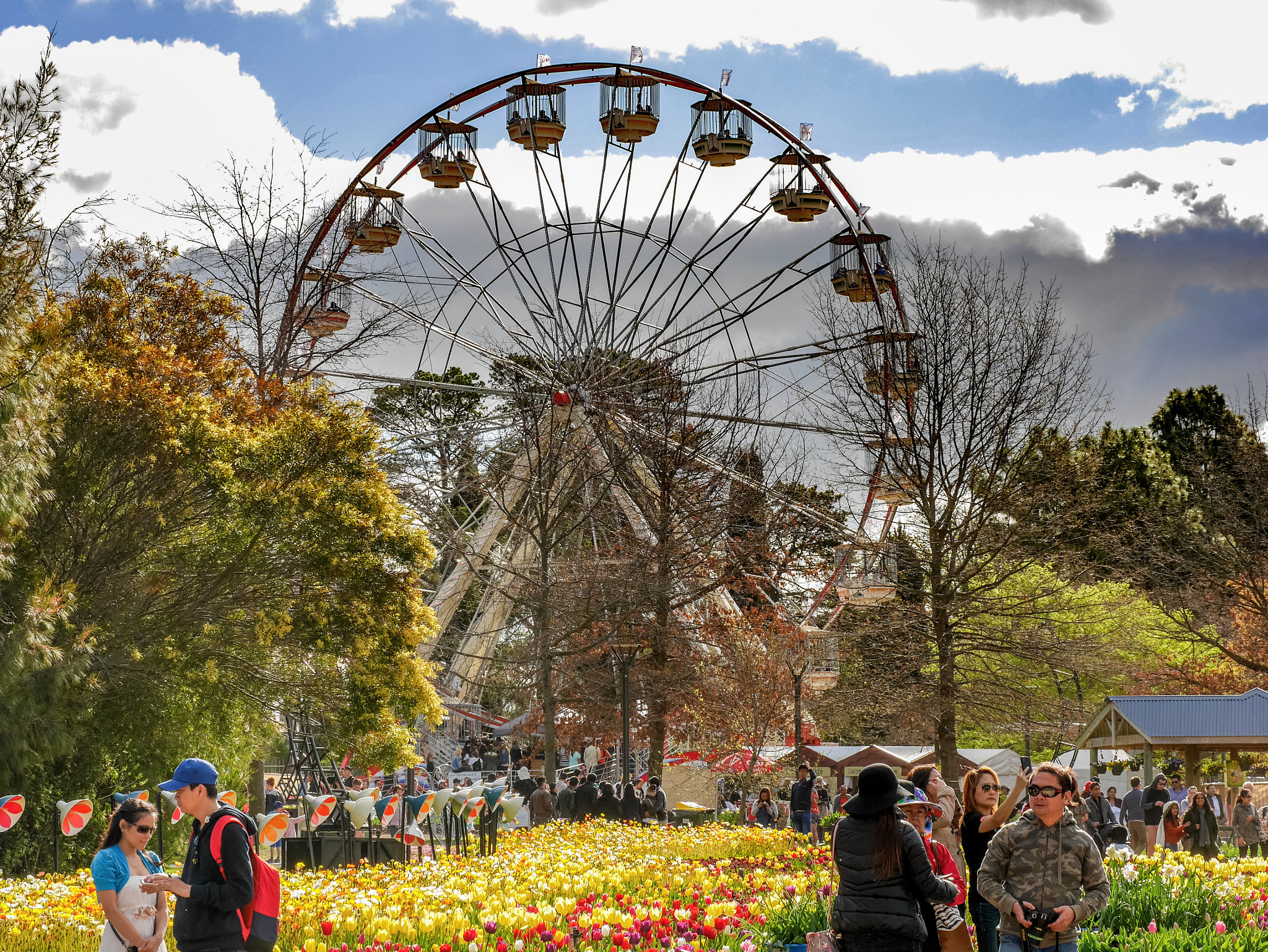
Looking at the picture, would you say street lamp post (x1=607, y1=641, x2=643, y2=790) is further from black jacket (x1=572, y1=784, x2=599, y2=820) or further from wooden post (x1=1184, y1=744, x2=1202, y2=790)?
wooden post (x1=1184, y1=744, x2=1202, y2=790)

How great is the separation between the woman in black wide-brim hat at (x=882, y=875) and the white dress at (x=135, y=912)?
2.95m

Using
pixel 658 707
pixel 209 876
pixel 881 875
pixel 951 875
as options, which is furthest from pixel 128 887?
pixel 658 707

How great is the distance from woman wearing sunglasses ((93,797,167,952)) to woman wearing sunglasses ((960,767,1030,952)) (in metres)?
3.97

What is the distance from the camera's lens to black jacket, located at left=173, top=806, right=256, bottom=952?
5258 millimetres

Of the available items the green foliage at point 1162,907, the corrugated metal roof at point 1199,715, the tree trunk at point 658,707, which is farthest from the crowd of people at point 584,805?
the green foliage at point 1162,907

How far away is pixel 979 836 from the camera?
6.89 m

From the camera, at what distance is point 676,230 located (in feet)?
84.5

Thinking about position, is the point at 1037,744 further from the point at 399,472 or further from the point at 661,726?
the point at 399,472

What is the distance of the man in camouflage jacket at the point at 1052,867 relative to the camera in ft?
18.6

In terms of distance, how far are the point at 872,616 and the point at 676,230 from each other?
8.48 m

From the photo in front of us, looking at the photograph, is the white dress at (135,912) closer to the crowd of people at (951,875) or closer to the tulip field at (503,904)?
the tulip field at (503,904)

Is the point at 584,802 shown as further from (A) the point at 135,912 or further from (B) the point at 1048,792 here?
(B) the point at 1048,792

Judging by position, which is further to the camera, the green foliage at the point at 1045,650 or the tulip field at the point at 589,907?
the green foliage at the point at 1045,650

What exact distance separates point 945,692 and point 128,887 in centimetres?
1834
